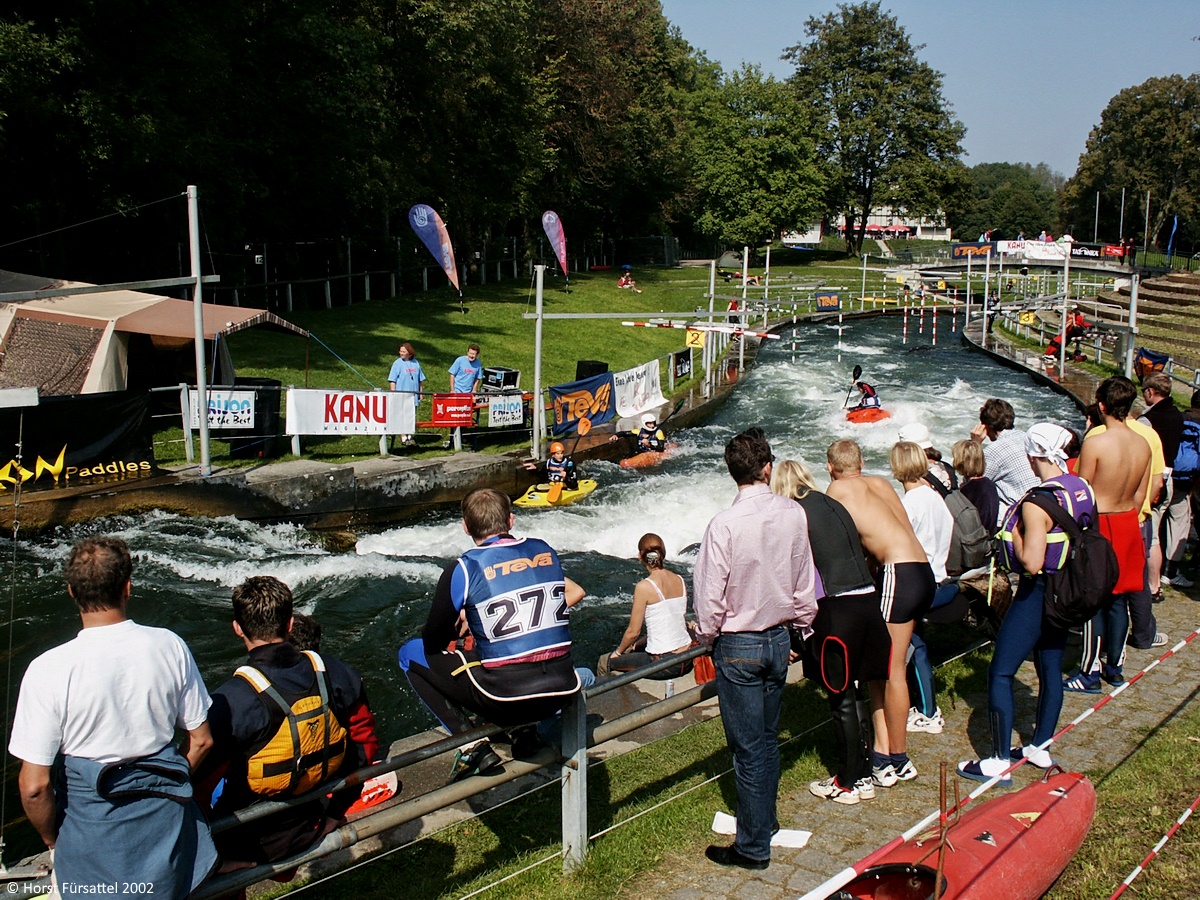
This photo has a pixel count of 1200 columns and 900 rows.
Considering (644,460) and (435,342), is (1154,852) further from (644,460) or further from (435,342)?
(435,342)

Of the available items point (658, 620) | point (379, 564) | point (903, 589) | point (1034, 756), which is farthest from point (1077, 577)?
point (379, 564)

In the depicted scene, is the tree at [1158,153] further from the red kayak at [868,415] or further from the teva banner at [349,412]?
the teva banner at [349,412]

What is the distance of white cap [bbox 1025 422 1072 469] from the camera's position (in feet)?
19.8

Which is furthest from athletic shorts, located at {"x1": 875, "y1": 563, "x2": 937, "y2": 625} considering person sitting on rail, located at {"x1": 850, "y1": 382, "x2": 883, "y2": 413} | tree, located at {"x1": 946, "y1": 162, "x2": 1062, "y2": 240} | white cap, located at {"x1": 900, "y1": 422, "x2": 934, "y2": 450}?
tree, located at {"x1": 946, "y1": 162, "x2": 1062, "y2": 240}

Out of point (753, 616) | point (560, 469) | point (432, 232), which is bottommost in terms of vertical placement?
point (560, 469)

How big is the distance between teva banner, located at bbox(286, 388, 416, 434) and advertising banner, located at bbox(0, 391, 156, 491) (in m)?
2.81

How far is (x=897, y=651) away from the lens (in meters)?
5.52

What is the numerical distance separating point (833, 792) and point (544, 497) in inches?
513

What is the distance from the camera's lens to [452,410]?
63.4 feet

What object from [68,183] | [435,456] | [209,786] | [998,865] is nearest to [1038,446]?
[998,865]

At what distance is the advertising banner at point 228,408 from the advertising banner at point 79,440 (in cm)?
185

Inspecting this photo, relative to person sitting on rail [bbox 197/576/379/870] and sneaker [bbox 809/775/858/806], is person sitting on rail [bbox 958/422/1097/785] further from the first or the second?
person sitting on rail [bbox 197/576/379/870]

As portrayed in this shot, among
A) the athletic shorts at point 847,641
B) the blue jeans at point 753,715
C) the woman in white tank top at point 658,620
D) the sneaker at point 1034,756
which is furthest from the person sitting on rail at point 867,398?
the blue jeans at point 753,715

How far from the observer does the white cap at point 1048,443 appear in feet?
19.8
